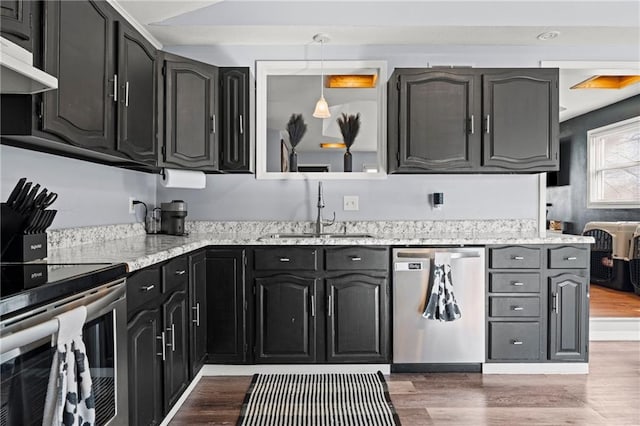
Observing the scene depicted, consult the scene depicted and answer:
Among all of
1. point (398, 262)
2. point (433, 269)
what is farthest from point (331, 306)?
point (433, 269)

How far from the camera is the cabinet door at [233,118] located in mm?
3328

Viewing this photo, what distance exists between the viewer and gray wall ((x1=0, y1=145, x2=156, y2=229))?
2006 millimetres

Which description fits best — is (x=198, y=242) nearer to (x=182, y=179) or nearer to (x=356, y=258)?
(x=182, y=179)

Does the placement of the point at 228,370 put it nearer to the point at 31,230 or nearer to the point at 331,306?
the point at 331,306

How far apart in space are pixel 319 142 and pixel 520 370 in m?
2.89

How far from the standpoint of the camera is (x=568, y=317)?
9.96ft

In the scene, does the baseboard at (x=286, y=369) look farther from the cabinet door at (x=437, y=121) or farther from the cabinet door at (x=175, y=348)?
the cabinet door at (x=437, y=121)

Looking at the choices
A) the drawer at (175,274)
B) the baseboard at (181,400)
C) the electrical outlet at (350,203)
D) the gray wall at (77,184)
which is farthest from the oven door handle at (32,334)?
the electrical outlet at (350,203)

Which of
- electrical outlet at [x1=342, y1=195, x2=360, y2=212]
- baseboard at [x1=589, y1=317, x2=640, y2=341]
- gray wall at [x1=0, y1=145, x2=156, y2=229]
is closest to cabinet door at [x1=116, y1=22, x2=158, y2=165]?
gray wall at [x1=0, y1=145, x2=156, y2=229]

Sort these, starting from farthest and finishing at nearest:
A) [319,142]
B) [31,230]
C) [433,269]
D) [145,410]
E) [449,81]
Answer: [319,142], [449,81], [433,269], [145,410], [31,230]

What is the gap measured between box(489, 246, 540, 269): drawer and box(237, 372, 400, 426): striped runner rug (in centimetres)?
111

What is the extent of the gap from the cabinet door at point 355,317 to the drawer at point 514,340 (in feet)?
2.49

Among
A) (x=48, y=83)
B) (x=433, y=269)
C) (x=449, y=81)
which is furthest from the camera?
(x=449, y=81)

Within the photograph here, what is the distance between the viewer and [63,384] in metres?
1.21
